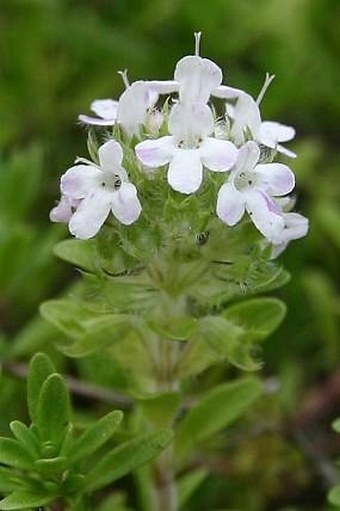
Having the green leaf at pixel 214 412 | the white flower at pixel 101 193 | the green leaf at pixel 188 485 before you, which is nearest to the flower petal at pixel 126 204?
the white flower at pixel 101 193

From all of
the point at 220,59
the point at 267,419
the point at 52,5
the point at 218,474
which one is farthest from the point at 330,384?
the point at 52,5

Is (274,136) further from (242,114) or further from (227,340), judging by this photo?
(227,340)

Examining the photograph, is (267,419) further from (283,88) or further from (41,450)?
(283,88)

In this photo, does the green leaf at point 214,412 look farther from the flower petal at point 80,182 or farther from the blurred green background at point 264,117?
the flower petal at point 80,182

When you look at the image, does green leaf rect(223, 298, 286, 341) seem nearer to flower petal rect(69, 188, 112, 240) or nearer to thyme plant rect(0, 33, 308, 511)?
thyme plant rect(0, 33, 308, 511)

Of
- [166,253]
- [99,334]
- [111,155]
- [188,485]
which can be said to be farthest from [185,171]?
[188,485]

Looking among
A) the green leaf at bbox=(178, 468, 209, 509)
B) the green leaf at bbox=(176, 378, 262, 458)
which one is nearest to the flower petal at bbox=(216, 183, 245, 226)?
the green leaf at bbox=(176, 378, 262, 458)

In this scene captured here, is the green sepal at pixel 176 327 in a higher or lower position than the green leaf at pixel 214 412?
higher
